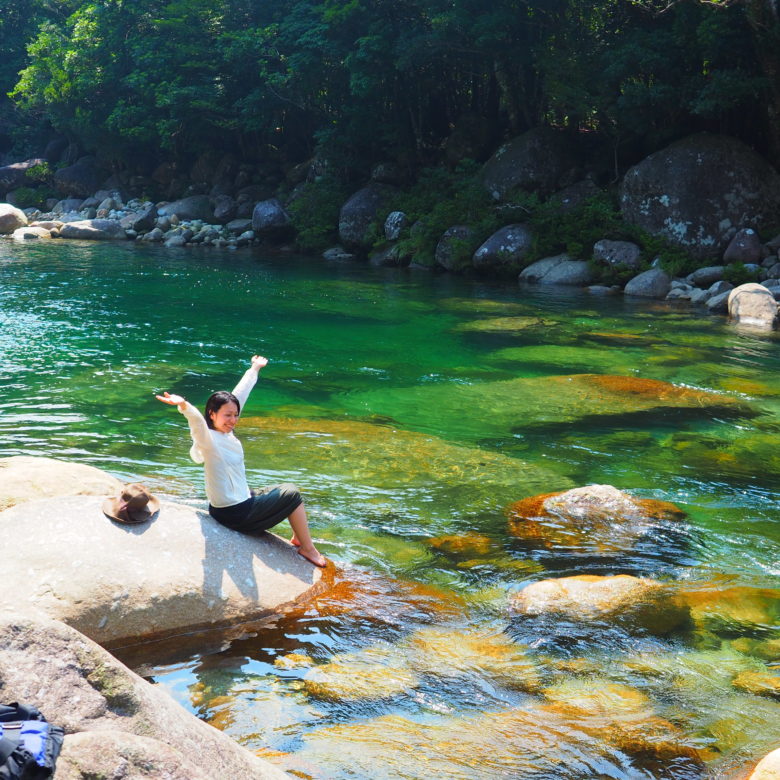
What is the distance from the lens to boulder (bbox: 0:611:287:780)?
267 cm

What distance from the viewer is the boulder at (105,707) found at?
2.67 metres

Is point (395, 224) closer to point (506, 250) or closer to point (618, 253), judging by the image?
point (506, 250)

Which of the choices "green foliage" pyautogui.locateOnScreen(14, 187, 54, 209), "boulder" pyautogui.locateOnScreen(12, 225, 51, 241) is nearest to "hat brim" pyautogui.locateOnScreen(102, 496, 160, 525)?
"boulder" pyautogui.locateOnScreen(12, 225, 51, 241)

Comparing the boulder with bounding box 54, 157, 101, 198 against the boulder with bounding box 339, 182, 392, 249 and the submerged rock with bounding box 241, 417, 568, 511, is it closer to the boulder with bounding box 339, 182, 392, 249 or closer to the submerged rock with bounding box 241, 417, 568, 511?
the boulder with bounding box 339, 182, 392, 249

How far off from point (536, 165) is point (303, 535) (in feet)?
71.4

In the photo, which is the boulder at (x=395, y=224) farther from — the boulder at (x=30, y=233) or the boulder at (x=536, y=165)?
the boulder at (x=30, y=233)

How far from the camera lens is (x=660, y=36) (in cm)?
2211

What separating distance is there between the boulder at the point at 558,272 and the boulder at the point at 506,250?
45cm

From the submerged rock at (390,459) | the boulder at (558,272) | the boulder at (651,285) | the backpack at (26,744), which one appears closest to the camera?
the backpack at (26,744)

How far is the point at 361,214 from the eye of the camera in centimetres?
2889

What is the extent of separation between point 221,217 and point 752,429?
94.6 ft

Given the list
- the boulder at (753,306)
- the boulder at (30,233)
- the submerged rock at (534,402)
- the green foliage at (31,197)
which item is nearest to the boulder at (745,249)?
the boulder at (753,306)

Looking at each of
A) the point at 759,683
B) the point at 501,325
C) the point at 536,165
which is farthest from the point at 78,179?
the point at 759,683

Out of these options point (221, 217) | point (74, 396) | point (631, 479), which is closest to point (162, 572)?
point (631, 479)
